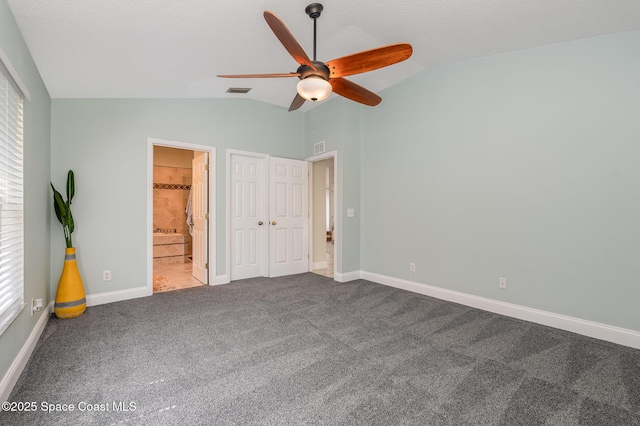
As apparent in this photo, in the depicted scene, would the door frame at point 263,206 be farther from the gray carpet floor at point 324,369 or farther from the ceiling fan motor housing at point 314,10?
the ceiling fan motor housing at point 314,10

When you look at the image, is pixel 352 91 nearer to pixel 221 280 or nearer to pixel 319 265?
pixel 221 280

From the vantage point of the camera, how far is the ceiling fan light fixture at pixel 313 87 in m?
2.08

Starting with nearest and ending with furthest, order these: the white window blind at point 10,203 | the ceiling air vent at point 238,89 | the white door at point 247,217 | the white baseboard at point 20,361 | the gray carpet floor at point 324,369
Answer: the gray carpet floor at point 324,369 → the white baseboard at point 20,361 → the white window blind at point 10,203 → the ceiling air vent at point 238,89 → the white door at point 247,217

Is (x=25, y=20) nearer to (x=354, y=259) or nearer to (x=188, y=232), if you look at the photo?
(x=354, y=259)

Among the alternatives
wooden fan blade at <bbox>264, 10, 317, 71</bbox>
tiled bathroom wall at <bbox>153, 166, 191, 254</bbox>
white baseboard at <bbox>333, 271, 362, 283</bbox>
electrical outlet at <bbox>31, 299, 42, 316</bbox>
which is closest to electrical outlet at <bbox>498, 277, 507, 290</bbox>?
white baseboard at <bbox>333, 271, 362, 283</bbox>

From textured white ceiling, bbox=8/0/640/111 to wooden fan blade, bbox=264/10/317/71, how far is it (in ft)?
1.57

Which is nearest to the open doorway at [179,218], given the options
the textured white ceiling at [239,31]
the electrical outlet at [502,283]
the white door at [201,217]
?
the white door at [201,217]

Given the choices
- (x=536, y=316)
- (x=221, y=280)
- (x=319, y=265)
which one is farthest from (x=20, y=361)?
(x=536, y=316)

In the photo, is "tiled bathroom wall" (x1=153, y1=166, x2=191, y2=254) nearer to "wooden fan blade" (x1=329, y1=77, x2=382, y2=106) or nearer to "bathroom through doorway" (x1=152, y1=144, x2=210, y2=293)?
"bathroom through doorway" (x1=152, y1=144, x2=210, y2=293)

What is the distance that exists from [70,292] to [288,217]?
298 cm

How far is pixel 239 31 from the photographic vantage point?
8.11 feet

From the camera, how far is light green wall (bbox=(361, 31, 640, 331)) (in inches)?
99.0

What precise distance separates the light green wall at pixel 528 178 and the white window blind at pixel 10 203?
3902 millimetres

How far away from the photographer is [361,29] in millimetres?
2736
